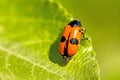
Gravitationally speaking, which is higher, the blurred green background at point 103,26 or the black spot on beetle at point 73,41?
the blurred green background at point 103,26

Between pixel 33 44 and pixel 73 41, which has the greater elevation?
pixel 73 41

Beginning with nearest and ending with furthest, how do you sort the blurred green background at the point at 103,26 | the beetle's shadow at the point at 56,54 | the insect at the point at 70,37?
1. the beetle's shadow at the point at 56,54
2. the insect at the point at 70,37
3. the blurred green background at the point at 103,26

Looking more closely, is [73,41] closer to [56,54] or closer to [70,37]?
[70,37]

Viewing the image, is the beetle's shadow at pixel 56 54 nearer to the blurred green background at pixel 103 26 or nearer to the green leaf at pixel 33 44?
the green leaf at pixel 33 44

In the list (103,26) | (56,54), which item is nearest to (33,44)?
(56,54)

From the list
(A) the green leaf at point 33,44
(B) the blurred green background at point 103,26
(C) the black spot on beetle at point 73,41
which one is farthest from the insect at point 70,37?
(A) the green leaf at point 33,44

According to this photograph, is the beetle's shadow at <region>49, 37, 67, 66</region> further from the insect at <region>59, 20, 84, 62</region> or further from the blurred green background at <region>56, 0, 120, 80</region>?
the blurred green background at <region>56, 0, 120, 80</region>

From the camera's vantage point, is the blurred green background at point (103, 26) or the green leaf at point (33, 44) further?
the blurred green background at point (103, 26)
